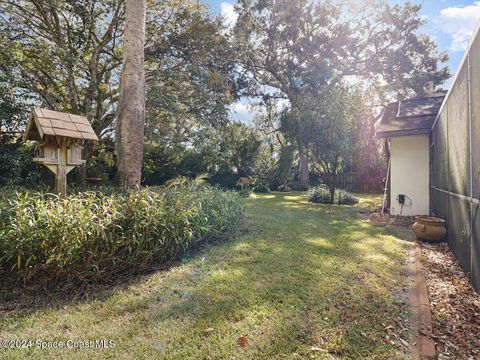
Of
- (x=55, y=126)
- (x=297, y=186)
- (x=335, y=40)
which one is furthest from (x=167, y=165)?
(x=335, y=40)

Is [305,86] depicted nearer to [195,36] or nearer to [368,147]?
[368,147]

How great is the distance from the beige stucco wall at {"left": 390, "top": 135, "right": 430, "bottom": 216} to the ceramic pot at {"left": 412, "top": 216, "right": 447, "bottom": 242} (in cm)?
261

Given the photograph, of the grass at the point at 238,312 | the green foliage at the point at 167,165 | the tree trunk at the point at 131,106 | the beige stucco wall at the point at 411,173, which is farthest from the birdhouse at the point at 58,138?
the green foliage at the point at 167,165

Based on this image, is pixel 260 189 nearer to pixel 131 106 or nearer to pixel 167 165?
pixel 167 165

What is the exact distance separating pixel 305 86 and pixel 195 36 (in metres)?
7.49

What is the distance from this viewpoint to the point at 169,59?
1042 centimetres

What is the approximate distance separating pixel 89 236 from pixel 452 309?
12.7 ft

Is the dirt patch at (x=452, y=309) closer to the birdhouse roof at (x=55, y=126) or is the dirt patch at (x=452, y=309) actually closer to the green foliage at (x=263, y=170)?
the birdhouse roof at (x=55, y=126)

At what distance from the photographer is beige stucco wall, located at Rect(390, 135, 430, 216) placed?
23.2ft

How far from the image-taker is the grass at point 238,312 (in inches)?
77.1

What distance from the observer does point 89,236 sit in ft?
9.43

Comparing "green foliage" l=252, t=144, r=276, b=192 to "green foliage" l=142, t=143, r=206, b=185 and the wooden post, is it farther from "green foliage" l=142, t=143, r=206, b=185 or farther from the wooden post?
the wooden post

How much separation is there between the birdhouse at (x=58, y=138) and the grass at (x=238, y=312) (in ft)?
5.70

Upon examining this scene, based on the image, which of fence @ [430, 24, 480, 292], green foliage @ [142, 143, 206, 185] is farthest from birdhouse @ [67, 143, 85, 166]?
green foliage @ [142, 143, 206, 185]
